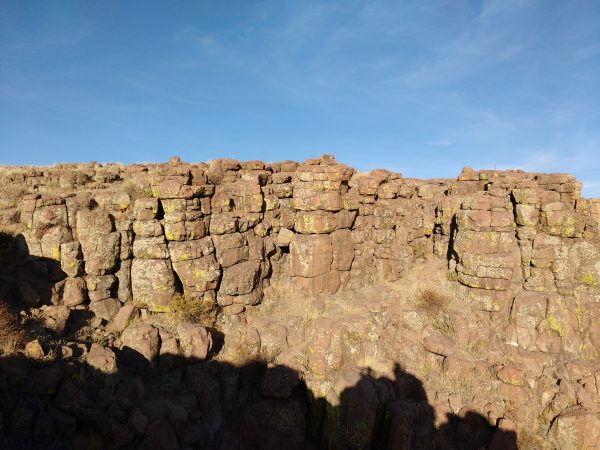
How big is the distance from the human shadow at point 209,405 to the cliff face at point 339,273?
1.55 ft

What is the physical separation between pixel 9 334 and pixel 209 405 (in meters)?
6.74

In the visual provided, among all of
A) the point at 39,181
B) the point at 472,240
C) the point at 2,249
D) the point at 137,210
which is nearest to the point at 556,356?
the point at 472,240

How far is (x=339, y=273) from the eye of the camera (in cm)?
1852

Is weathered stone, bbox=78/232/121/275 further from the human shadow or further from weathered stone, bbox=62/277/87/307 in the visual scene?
the human shadow

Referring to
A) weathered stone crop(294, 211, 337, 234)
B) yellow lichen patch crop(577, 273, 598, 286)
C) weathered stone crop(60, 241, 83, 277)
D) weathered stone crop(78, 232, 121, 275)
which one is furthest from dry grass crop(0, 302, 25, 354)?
yellow lichen patch crop(577, 273, 598, 286)

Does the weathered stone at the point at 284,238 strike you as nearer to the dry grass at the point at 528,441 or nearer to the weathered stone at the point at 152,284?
the weathered stone at the point at 152,284

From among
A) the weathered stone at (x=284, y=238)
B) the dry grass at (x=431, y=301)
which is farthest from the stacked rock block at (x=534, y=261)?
the weathered stone at (x=284, y=238)

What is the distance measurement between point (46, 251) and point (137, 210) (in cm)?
377

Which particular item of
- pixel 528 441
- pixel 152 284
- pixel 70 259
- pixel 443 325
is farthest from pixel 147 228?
pixel 528 441

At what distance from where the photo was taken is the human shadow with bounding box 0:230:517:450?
992cm

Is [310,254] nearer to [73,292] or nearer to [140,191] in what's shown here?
[140,191]

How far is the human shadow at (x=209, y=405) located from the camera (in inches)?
391

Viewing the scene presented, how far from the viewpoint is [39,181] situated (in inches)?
720

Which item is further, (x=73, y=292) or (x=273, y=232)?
(x=273, y=232)
